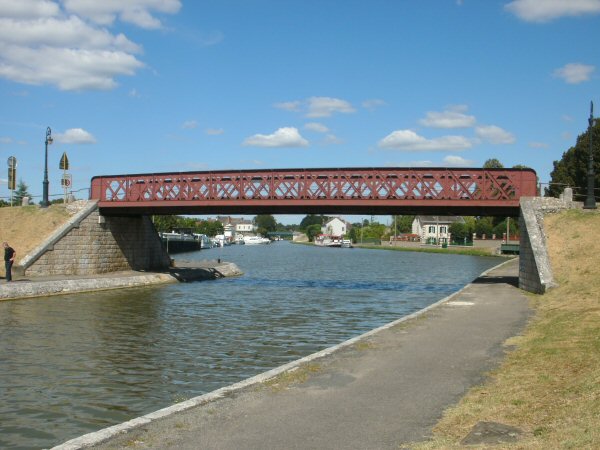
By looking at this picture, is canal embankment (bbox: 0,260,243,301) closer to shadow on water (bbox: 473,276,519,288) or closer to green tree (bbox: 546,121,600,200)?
shadow on water (bbox: 473,276,519,288)

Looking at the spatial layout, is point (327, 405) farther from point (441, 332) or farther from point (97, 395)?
point (441, 332)

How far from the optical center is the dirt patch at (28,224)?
3822cm

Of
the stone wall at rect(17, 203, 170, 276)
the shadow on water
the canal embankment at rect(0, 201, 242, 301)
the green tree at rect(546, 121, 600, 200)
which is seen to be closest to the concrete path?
the shadow on water

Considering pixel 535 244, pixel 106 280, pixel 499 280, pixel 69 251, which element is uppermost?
pixel 535 244

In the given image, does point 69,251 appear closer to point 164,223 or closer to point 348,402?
point 348,402

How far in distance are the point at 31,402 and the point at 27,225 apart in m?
31.0

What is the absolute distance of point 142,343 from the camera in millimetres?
19688

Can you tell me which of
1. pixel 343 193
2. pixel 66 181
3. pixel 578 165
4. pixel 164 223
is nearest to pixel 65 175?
pixel 66 181

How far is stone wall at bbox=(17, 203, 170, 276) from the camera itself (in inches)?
1475

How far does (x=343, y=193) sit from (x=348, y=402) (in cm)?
2835

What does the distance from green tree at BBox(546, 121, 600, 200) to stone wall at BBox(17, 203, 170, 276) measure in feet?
189

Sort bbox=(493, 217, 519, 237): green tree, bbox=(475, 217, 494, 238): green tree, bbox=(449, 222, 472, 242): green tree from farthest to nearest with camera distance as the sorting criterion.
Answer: bbox=(449, 222, 472, 242): green tree < bbox=(475, 217, 494, 238): green tree < bbox=(493, 217, 519, 237): green tree

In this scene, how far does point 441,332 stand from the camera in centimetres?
1717

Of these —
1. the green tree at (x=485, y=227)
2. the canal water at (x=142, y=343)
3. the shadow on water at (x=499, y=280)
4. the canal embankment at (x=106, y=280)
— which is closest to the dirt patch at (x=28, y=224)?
the canal embankment at (x=106, y=280)
